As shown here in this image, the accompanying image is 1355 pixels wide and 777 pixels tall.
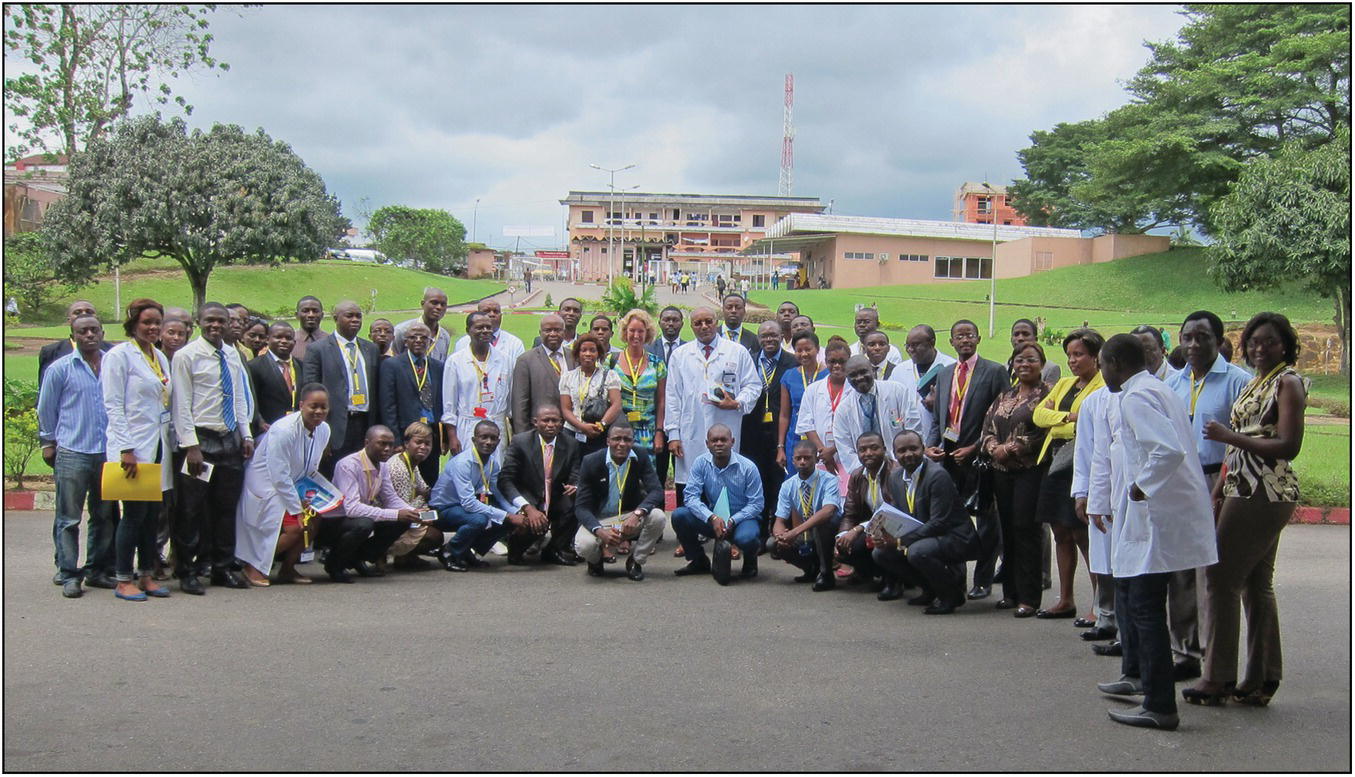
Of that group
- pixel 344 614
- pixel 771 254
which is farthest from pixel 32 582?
pixel 771 254

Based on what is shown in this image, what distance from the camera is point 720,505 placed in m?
8.87

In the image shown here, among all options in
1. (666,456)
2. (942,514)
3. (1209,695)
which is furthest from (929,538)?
(666,456)

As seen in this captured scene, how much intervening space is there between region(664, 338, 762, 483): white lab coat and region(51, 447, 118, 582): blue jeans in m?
4.50

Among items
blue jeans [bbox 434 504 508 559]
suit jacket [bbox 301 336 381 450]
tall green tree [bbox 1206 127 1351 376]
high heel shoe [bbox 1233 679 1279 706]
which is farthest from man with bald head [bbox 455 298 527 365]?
tall green tree [bbox 1206 127 1351 376]

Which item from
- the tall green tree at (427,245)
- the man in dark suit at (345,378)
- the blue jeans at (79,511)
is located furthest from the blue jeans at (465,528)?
the tall green tree at (427,245)

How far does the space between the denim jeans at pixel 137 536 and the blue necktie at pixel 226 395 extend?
0.74 m

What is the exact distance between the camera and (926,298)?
51.8 metres

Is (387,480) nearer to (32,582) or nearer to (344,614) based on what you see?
(344,614)

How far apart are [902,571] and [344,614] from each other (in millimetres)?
3792

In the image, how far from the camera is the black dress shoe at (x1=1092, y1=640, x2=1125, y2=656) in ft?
21.5

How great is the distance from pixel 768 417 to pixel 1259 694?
5.41 m

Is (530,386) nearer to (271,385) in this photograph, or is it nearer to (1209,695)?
(271,385)

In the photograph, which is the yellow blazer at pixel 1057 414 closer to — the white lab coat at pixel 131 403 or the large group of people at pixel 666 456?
the large group of people at pixel 666 456

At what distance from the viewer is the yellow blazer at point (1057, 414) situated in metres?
7.26
